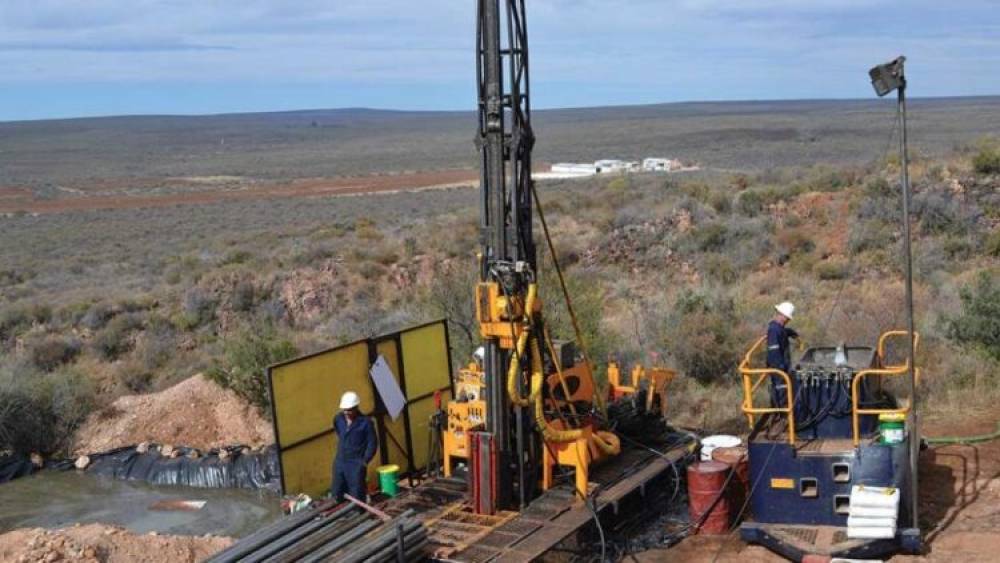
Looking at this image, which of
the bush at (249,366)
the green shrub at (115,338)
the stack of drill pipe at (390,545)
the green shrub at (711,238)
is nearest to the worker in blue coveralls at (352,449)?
the stack of drill pipe at (390,545)

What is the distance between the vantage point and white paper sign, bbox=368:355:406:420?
13.0m

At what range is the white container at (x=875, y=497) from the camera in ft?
34.2

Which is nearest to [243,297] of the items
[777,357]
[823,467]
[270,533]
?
[777,357]

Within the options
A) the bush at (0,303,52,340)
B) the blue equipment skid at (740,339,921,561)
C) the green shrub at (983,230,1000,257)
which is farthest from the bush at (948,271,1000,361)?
the bush at (0,303,52,340)

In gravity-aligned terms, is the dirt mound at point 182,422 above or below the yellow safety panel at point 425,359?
below

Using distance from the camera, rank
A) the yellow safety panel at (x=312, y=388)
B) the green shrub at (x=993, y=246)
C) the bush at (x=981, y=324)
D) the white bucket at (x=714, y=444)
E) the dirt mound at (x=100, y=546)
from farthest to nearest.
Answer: the green shrub at (x=993, y=246) → the bush at (x=981, y=324) → the white bucket at (x=714, y=444) → the yellow safety panel at (x=312, y=388) → the dirt mound at (x=100, y=546)

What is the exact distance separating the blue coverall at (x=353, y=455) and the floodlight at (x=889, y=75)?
5.95 meters

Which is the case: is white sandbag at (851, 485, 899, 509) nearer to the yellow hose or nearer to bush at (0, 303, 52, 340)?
the yellow hose

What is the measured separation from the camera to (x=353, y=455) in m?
11.4

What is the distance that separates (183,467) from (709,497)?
933 cm

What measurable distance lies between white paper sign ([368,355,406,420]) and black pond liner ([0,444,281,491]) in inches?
168

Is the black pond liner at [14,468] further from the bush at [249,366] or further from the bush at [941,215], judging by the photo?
the bush at [941,215]

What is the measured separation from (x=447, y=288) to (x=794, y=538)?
33.3 feet

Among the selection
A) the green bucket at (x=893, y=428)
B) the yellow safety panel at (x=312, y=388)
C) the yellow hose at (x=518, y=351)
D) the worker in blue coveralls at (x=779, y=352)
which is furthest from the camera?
the worker in blue coveralls at (x=779, y=352)
